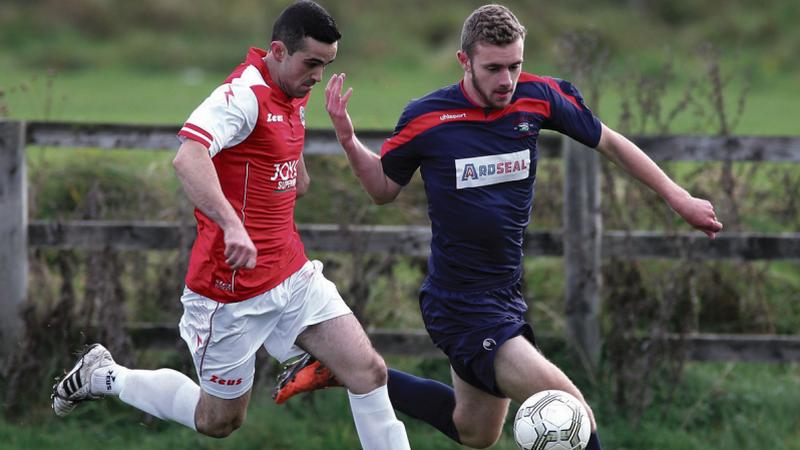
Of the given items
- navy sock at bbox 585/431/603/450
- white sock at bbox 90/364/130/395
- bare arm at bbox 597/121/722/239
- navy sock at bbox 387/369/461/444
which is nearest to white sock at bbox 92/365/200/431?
white sock at bbox 90/364/130/395

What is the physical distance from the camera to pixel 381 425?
514cm

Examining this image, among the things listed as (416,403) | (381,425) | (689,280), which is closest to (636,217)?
(689,280)

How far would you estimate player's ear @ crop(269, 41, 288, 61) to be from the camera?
198 inches

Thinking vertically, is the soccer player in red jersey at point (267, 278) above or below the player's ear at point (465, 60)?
below

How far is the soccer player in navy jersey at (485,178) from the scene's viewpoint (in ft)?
16.4

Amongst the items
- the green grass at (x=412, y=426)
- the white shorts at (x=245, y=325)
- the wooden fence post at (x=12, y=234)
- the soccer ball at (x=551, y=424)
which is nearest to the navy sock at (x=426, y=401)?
the white shorts at (x=245, y=325)

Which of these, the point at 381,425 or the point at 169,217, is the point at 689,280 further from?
the point at 169,217

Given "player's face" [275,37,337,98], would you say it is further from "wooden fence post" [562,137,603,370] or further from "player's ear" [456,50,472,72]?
"wooden fence post" [562,137,603,370]

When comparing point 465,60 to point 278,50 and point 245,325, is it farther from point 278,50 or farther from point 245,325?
point 245,325

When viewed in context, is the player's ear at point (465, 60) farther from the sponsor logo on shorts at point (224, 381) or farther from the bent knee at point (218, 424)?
the bent knee at point (218, 424)

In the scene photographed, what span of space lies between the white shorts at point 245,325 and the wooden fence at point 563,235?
174 centimetres

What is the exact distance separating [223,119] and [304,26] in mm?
503

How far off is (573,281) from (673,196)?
202 cm

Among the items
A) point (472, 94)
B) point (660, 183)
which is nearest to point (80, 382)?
point (472, 94)
